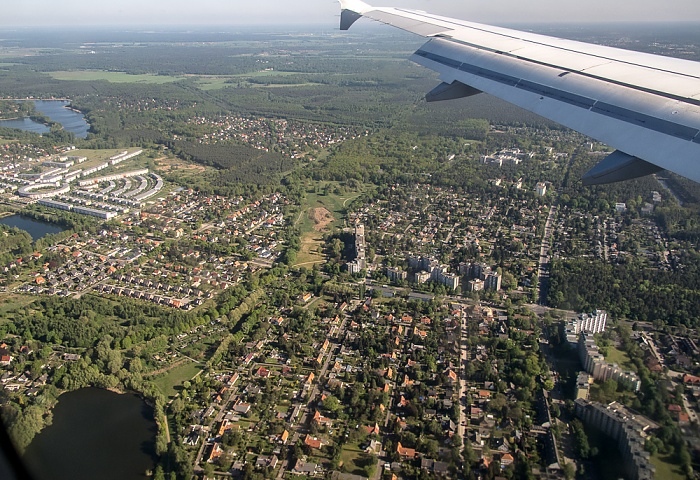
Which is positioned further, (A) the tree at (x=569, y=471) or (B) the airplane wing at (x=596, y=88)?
(A) the tree at (x=569, y=471)

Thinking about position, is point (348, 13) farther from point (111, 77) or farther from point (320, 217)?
point (111, 77)

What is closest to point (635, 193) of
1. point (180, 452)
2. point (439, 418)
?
point (439, 418)

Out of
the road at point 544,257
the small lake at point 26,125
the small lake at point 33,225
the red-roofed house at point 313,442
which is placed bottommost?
the small lake at point 33,225

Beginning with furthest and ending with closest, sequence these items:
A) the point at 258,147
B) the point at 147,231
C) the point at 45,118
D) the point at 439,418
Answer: the point at 45,118
the point at 258,147
the point at 147,231
the point at 439,418

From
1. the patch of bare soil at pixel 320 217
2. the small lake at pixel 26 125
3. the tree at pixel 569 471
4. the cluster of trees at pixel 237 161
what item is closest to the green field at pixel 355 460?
the tree at pixel 569 471

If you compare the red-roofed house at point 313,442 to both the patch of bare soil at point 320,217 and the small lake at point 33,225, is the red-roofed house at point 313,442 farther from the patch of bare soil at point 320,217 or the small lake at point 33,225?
the small lake at point 33,225

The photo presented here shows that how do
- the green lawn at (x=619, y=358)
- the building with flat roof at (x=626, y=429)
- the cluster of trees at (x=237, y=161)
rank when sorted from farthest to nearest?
the cluster of trees at (x=237, y=161) < the green lawn at (x=619, y=358) < the building with flat roof at (x=626, y=429)

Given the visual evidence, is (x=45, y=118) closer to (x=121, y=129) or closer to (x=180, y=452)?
(x=121, y=129)
